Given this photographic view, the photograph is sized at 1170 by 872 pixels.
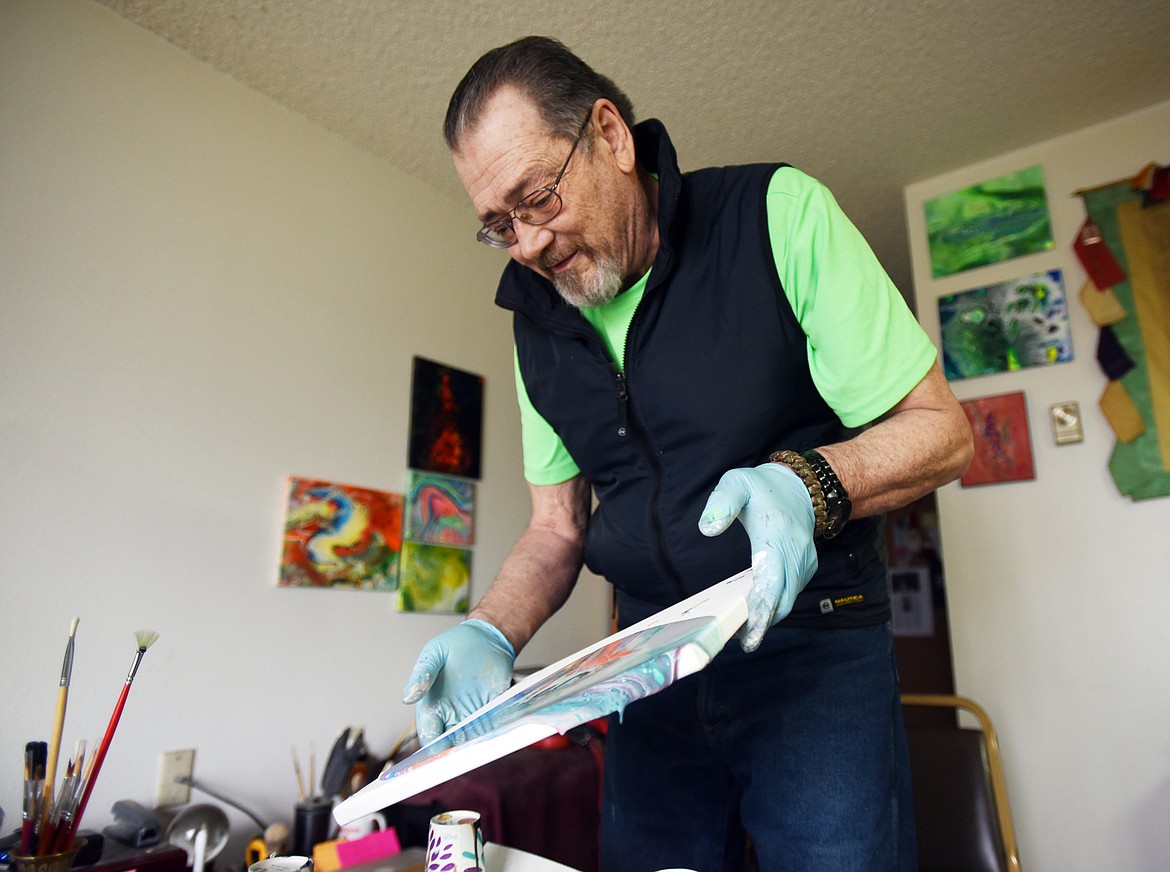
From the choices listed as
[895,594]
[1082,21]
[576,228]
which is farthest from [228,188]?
[895,594]

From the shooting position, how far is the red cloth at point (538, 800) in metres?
1.85

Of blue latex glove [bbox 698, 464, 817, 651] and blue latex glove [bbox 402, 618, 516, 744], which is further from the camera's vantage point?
blue latex glove [bbox 402, 618, 516, 744]

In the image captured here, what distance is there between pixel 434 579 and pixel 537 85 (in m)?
1.79

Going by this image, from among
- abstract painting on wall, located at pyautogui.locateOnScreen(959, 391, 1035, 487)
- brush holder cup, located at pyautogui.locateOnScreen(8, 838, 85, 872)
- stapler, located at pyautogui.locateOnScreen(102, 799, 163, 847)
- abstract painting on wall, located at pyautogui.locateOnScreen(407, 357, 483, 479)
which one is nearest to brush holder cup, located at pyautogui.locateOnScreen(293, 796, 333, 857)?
stapler, located at pyautogui.locateOnScreen(102, 799, 163, 847)

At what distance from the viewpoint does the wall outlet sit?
5.78ft

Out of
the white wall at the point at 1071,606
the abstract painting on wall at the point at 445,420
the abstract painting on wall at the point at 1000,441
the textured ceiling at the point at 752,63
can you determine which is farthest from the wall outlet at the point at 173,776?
the abstract painting on wall at the point at 1000,441

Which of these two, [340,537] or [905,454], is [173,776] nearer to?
[340,537]

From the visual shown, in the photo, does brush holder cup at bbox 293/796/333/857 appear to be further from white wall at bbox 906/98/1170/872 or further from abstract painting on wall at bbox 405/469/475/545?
white wall at bbox 906/98/1170/872

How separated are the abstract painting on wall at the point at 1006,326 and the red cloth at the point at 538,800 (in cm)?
176

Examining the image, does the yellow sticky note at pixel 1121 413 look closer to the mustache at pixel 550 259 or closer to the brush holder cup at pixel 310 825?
the mustache at pixel 550 259

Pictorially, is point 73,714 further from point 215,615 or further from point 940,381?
point 940,381

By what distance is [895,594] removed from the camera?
13.6 feet

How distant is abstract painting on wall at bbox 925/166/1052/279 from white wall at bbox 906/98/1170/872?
1.5 inches

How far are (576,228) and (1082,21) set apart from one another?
1.92 meters
